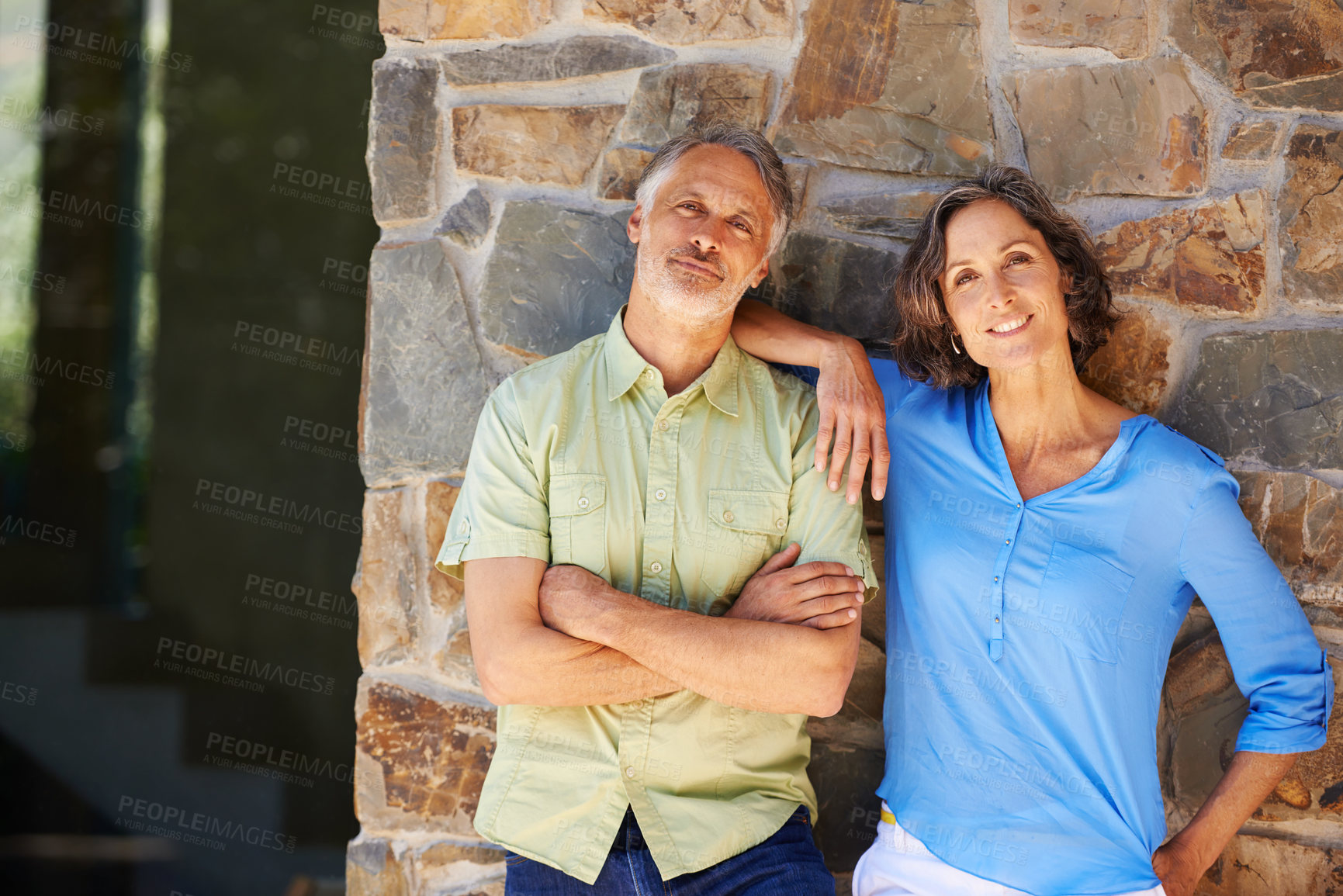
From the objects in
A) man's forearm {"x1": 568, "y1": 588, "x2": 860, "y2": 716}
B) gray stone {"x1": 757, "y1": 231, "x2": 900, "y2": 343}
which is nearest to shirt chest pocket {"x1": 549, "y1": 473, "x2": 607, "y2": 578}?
man's forearm {"x1": 568, "y1": 588, "x2": 860, "y2": 716}

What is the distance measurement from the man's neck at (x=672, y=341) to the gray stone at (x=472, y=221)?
49 cm

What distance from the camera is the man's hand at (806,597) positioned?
1691 mm

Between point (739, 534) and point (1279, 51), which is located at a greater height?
point (1279, 51)

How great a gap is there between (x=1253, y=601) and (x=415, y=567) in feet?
5.90

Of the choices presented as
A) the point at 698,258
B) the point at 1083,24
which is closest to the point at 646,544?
the point at 698,258

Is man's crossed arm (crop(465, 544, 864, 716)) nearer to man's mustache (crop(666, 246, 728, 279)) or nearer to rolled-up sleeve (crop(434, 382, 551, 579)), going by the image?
rolled-up sleeve (crop(434, 382, 551, 579))

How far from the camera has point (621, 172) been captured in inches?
86.4

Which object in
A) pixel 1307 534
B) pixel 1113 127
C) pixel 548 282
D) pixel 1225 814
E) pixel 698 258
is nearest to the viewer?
pixel 1225 814

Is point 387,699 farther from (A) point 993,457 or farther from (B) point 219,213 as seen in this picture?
(B) point 219,213

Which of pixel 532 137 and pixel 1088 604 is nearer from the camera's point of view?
pixel 1088 604

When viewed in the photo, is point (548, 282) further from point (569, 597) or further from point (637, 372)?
point (569, 597)

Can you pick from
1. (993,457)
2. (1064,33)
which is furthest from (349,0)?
(993,457)

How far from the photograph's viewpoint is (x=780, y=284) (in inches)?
87.4

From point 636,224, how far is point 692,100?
1.26ft
